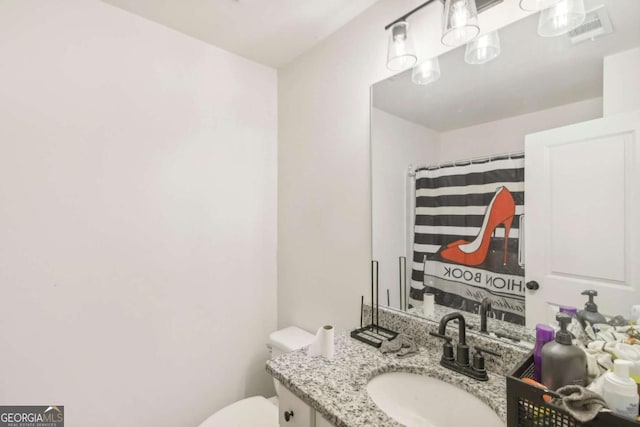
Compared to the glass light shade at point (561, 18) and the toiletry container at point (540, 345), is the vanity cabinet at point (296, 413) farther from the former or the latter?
the glass light shade at point (561, 18)

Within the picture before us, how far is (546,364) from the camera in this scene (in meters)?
0.64

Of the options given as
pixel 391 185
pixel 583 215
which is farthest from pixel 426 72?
pixel 583 215

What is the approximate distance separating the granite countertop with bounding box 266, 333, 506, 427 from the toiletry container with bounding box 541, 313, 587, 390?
21cm

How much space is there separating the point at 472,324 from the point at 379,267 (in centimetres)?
44

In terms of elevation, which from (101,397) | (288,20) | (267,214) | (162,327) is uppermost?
(288,20)

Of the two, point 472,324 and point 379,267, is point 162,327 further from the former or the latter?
point 472,324

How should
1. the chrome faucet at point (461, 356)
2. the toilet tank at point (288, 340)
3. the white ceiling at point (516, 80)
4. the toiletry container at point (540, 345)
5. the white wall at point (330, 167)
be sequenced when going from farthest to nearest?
the toilet tank at point (288, 340), the white wall at point (330, 167), the chrome faucet at point (461, 356), the white ceiling at point (516, 80), the toiletry container at point (540, 345)

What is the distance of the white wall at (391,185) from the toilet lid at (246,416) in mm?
783

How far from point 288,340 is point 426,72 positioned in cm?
150

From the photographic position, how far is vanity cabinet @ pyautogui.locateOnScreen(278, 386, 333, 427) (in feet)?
2.84

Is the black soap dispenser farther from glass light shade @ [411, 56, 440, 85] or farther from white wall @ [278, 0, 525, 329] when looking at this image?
glass light shade @ [411, 56, 440, 85]

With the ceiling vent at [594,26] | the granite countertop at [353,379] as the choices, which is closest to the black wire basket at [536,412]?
the granite countertop at [353,379]

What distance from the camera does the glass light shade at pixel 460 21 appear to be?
3.22ft

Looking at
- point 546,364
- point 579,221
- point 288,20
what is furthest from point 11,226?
point 579,221
